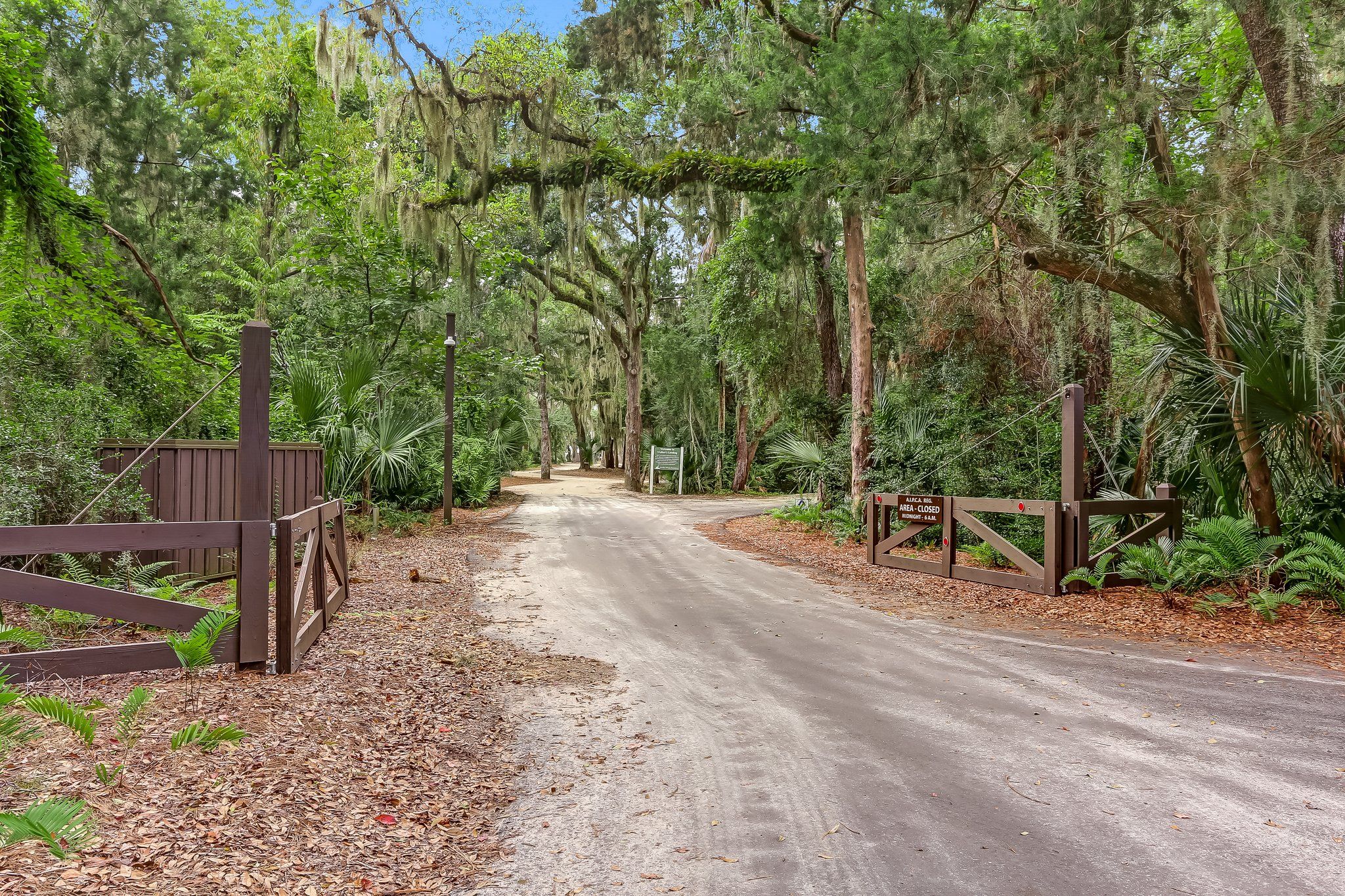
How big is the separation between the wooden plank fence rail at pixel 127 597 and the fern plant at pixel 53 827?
5.44ft

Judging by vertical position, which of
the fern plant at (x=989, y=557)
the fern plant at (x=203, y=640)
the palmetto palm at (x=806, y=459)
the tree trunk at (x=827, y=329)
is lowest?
the fern plant at (x=989, y=557)

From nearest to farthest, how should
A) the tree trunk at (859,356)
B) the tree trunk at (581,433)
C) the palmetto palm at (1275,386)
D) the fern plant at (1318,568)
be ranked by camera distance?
the fern plant at (1318,568) < the palmetto palm at (1275,386) < the tree trunk at (859,356) < the tree trunk at (581,433)

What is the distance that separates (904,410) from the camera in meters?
12.7

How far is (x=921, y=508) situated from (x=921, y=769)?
240 inches

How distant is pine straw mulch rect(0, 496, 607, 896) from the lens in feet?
8.21

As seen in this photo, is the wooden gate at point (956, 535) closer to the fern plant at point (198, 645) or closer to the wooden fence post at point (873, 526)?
the wooden fence post at point (873, 526)

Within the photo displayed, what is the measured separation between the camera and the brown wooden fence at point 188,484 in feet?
22.9

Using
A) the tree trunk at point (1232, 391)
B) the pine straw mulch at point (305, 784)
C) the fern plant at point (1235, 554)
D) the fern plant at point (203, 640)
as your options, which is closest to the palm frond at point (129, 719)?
the pine straw mulch at point (305, 784)

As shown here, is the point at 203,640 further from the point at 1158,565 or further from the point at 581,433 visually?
the point at 581,433

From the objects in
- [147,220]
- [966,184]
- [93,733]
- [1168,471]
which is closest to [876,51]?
[966,184]

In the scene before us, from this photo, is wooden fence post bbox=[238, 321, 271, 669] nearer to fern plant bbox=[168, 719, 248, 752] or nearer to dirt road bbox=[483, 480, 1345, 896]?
fern plant bbox=[168, 719, 248, 752]

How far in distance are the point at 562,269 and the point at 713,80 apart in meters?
10.5

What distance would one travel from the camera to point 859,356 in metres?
12.6

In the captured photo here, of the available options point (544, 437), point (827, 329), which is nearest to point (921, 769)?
point (827, 329)
